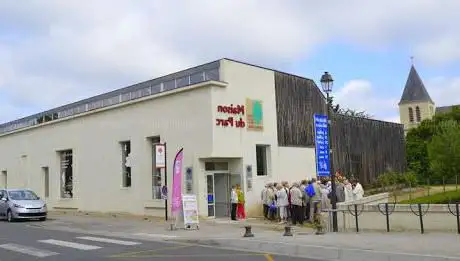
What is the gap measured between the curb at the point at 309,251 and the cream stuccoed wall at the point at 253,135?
8717mm

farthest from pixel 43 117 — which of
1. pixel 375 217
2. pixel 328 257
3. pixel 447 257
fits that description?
pixel 447 257

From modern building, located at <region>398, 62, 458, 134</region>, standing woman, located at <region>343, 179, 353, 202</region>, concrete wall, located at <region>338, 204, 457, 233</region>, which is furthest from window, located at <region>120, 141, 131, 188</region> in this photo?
modern building, located at <region>398, 62, 458, 134</region>

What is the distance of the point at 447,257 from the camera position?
10.8m

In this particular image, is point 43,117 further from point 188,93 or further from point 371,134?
point 371,134

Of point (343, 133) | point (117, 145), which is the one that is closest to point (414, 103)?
point (343, 133)

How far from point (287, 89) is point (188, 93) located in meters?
6.42

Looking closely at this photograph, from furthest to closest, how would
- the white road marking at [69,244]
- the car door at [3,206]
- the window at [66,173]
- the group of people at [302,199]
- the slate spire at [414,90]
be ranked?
the slate spire at [414,90]
the window at [66,173]
the car door at [3,206]
the group of people at [302,199]
the white road marking at [69,244]

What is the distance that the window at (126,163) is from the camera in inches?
1123

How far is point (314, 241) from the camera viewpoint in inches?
572

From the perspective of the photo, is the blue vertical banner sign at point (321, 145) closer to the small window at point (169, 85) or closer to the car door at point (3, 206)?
the small window at point (169, 85)

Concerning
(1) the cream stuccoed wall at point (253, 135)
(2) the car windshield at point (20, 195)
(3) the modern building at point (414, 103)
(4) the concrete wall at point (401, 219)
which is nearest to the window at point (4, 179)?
(2) the car windshield at point (20, 195)

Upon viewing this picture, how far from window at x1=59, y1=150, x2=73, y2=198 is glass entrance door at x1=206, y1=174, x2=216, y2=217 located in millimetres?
11860

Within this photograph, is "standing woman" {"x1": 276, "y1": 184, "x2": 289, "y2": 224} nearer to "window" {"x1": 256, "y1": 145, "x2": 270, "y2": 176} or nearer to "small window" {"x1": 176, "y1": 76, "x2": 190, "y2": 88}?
"window" {"x1": 256, "y1": 145, "x2": 270, "y2": 176}

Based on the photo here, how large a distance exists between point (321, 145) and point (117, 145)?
11719 mm
